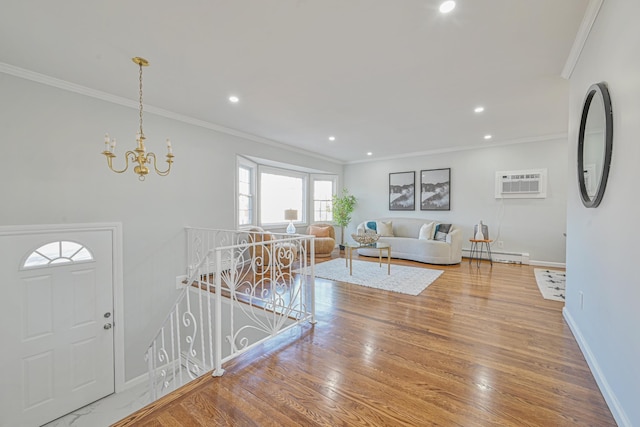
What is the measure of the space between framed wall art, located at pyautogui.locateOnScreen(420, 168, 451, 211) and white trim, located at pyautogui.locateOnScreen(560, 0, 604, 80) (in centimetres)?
373

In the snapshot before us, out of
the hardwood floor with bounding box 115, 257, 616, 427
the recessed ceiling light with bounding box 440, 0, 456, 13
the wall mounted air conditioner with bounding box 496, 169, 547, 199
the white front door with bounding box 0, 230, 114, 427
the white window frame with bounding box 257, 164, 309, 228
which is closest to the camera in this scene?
the hardwood floor with bounding box 115, 257, 616, 427

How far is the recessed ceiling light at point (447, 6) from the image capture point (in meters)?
1.79

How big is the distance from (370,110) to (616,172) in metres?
2.79

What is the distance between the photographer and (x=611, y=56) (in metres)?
1.66

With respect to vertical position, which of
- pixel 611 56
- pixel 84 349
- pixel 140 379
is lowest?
pixel 140 379

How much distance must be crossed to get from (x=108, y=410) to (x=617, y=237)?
4926 millimetres

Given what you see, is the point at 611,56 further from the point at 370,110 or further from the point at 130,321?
the point at 130,321

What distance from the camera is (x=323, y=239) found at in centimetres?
660

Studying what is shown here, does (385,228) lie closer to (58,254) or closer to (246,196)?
(246,196)

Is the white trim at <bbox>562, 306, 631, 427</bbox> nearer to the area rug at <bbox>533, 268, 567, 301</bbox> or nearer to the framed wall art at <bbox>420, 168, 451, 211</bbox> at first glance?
the area rug at <bbox>533, 268, 567, 301</bbox>

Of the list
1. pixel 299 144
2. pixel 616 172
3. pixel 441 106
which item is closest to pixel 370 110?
pixel 441 106

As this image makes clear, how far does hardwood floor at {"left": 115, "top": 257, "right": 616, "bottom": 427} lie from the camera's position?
5.04 feet

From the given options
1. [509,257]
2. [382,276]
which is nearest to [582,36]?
[382,276]

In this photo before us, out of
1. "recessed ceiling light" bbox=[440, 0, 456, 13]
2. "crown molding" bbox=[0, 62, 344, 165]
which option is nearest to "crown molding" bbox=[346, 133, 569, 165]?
"crown molding" bbox=[0, 62, 344, 165]
